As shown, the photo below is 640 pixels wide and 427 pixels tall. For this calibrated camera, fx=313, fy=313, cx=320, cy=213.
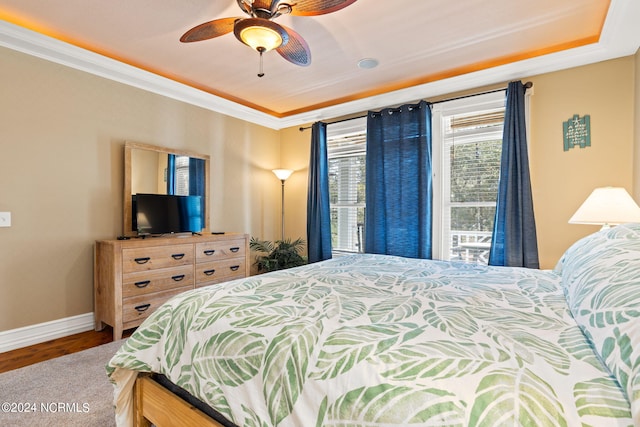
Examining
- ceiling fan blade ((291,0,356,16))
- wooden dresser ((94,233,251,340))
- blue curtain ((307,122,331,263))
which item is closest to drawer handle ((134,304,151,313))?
wooden dresser ((94,233,251,340))

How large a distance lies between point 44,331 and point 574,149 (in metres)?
4.96

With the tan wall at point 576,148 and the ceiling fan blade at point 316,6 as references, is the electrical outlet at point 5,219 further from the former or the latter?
the tan wall at point 576,148

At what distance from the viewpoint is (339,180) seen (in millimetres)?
4402

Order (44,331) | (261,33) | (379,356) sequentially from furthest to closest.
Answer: (44,331) < (261,33) < (379,356)

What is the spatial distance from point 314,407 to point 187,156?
343 cm

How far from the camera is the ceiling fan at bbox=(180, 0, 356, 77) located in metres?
1.84

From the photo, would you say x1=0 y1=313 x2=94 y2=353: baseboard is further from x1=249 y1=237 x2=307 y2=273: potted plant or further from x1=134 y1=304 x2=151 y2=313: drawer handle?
x1=249 y1=237 x2=307 y2=273: potted plant

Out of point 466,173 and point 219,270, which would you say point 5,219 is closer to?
point 219,270

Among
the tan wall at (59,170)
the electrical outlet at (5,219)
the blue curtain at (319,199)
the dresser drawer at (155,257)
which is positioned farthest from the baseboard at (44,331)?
the blue curtain at (319,199)


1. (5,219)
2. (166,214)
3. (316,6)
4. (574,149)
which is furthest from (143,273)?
(574,149)

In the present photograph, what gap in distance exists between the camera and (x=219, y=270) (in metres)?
3.52

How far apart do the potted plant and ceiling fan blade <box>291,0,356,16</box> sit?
3.08 meters

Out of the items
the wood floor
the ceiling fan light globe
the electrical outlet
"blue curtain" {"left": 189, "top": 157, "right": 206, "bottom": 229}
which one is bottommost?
the wood floor

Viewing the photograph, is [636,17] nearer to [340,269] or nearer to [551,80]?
[551,80]
